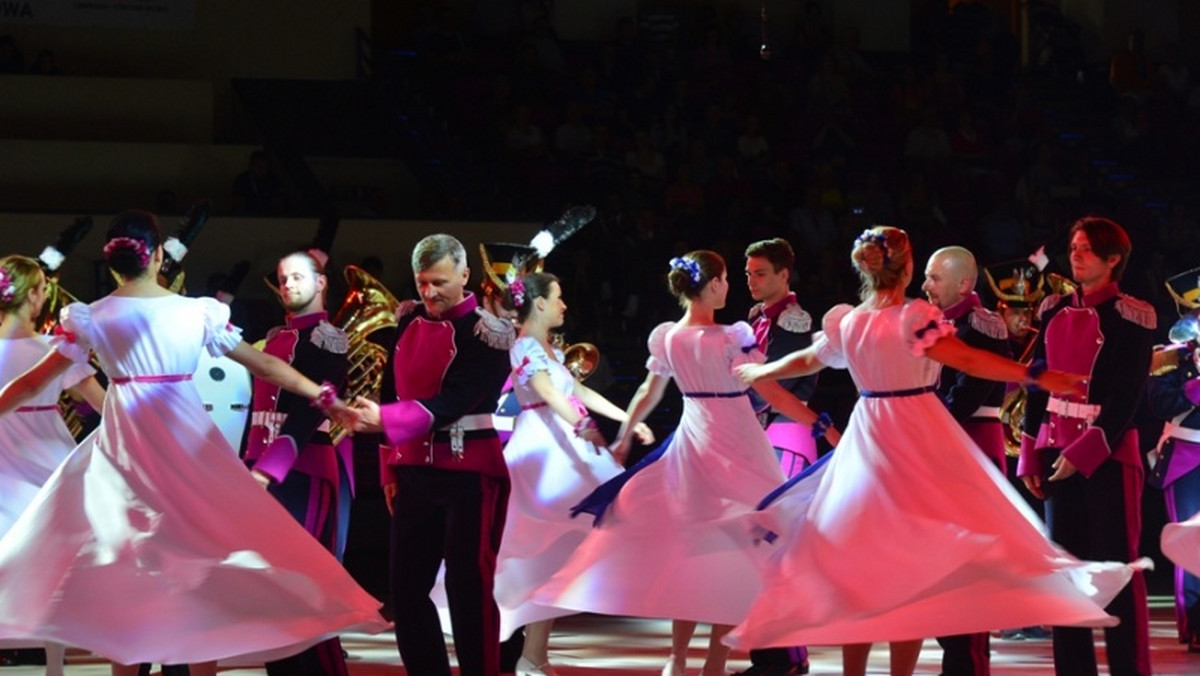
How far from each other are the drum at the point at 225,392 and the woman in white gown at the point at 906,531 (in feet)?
10.8

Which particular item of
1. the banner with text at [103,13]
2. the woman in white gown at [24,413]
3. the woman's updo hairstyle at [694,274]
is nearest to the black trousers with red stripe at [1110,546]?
the woman's updo hairstyle at [694,274]

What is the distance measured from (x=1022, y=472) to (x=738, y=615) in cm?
115

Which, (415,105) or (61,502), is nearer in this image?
(61,502)

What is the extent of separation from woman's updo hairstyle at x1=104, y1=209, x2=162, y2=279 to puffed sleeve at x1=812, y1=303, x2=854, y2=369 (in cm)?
220

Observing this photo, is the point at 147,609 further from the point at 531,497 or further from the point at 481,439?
the point at 531,497

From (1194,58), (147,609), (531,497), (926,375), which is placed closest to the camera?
(147,609)

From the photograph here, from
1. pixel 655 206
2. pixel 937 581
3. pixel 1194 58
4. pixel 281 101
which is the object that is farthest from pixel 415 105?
pixel 937 581

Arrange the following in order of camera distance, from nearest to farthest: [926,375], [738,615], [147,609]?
[147,609], [926,375], [738,615]

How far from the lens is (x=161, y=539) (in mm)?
5691

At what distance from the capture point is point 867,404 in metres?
Answer: 6.11

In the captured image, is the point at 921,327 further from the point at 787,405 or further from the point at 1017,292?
the point at 1017,292

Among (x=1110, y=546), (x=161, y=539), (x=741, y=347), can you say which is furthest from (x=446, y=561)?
(x=1110, y=546)

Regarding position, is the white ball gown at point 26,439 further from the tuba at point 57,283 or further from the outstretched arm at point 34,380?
the outstretched arm at point 34,380

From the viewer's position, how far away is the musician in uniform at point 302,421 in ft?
21.5
